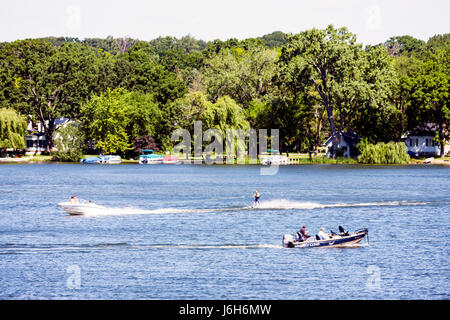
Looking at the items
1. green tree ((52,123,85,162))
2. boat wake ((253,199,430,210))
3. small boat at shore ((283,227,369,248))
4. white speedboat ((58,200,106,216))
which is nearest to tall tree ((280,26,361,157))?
green tree ((52,123,85,162))

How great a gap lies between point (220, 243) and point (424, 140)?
131667 millimetres

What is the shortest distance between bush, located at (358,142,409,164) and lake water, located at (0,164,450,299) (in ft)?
139

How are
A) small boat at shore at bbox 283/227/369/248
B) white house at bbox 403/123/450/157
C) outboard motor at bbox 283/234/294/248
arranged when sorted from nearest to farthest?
small boat at shore at bbox 283/227/369/248 → outboard motor at bbox 283/234/294/248 → white house at bbox 403/123/450/157

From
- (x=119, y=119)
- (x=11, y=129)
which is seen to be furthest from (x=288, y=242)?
(x=119, y=119)

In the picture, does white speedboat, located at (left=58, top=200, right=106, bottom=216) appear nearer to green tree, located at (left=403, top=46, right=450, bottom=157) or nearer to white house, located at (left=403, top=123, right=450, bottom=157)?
Answer: green tree, located at (left=403, top=46, right=450, bottom=157)

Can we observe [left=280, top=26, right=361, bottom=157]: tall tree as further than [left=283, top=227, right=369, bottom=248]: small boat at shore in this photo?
Yes

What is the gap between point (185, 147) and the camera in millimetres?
167750

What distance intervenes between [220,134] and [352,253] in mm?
99644

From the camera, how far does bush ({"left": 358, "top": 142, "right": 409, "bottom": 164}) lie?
152 m

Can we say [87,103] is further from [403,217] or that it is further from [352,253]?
[352,253]

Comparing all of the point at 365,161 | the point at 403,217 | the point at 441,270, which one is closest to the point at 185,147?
the point at 365,161

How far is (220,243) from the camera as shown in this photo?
56938 millimetres

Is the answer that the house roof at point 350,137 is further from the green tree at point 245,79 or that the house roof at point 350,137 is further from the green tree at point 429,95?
the green tree at point 245,79

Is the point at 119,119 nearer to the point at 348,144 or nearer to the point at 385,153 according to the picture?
the point at 348,144
